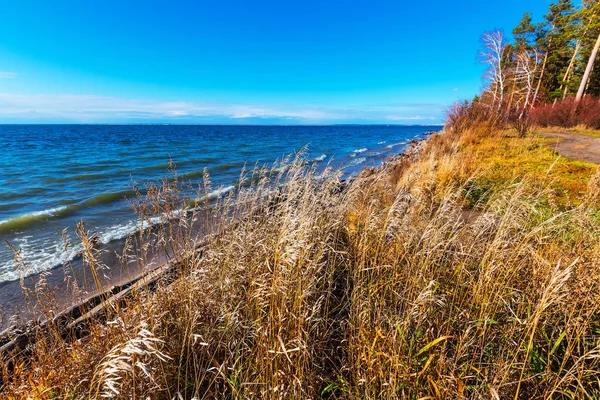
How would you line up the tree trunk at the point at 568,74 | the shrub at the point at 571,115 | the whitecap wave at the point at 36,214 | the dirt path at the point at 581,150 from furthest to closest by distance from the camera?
the tree trunk at the point at 568,74, the shrub at the point at 571,115, the dirt path at the point at 581,150, the whitecap wave at the point at 36,214

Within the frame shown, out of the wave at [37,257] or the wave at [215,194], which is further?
the wave at [37,257]

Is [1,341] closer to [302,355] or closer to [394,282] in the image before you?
[302,355]

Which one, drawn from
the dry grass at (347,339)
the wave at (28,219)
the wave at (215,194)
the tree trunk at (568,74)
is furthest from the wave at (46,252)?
the tree trunk at (568,74)

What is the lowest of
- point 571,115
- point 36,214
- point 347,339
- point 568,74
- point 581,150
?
point 36,214

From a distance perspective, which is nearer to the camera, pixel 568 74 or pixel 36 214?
pixel 36 214

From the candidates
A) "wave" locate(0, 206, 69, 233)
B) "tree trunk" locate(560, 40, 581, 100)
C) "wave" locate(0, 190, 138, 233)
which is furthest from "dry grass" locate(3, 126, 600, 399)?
"tree trunk" locate(560, 40, 581, 100)

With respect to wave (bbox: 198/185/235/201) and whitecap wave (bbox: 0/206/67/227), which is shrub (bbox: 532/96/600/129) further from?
whitecap wave (bbox: 0/206/67/227)

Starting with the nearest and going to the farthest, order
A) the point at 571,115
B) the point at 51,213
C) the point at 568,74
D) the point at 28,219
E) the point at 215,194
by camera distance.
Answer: the point at 28,219 < the point at 51,213 < the point at 215,194 < the point at 571,115 < the point at 568,74

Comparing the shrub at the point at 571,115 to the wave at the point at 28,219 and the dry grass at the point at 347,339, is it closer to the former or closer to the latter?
the dry grass at the point at 347,339

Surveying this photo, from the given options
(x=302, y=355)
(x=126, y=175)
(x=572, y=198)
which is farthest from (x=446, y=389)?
(x=126, y=175)

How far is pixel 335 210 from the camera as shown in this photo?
162 inches

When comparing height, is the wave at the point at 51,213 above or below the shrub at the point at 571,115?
below

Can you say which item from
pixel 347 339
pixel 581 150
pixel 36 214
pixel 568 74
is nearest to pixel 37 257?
pixel 36 214

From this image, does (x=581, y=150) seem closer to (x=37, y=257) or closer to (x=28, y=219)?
(x=37, y=257)
